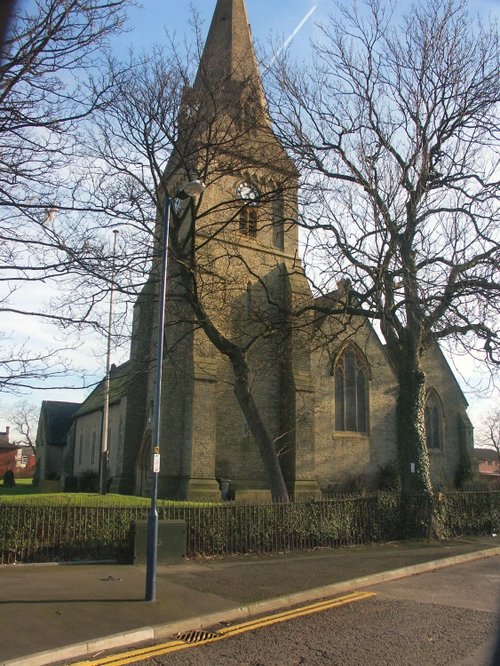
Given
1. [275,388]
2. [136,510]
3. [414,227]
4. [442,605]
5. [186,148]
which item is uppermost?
[186,148]

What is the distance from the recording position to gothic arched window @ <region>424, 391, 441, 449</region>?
112 ft

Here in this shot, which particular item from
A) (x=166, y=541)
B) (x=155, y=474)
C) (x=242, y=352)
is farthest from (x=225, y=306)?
(x=155, y=474)

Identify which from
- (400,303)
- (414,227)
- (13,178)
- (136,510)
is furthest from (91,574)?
(414,227)

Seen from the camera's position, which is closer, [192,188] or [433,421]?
[192,188]

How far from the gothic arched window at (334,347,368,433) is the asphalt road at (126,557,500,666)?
21.0 metres

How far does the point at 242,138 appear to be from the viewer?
Result: 1806cm

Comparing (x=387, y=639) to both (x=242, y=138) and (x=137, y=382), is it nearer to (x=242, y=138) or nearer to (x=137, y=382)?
(x=242, y=138)

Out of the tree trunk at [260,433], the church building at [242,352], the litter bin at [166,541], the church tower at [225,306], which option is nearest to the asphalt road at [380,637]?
the litter bin at [166,541]

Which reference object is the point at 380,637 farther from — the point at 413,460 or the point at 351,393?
the point at 351,393

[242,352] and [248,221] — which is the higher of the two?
[248,221]

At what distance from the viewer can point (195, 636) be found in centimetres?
699

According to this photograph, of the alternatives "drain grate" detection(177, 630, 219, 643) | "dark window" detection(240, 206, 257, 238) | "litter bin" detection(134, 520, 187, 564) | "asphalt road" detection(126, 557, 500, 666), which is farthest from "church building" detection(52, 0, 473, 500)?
"drain grate" detection(177, 630, 219, 643)

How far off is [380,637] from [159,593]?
3516 mm

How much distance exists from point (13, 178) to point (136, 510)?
7130 mm
